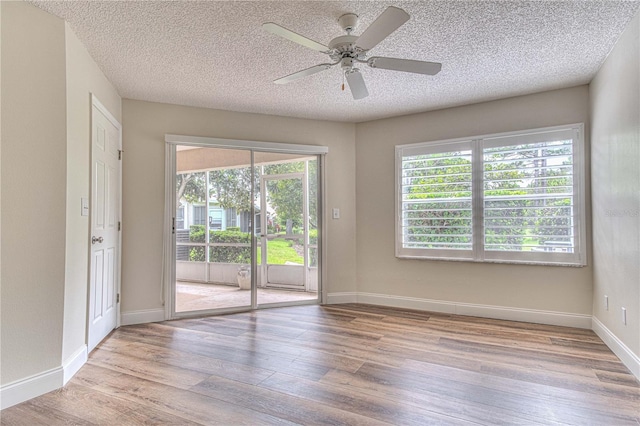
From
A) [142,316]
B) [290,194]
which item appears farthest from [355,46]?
[142,316]

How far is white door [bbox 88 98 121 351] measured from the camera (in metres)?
2.94

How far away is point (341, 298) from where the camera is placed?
4.66 metres

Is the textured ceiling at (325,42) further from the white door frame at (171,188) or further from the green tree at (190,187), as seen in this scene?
the green tree at (190,187)

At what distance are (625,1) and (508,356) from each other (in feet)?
8.58

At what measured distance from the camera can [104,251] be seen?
324 cm

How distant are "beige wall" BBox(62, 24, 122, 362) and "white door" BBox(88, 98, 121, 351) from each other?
15cm

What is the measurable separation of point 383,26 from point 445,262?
2997 mm

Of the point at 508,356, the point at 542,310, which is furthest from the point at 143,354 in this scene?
the point at 542,310

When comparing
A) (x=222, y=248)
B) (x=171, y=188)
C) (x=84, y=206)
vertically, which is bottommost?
(x=222, y=248)

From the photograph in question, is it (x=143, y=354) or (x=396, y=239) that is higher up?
(x=396, y=239)

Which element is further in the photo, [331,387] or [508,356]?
[508,356]

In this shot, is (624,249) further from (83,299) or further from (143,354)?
(83,299)

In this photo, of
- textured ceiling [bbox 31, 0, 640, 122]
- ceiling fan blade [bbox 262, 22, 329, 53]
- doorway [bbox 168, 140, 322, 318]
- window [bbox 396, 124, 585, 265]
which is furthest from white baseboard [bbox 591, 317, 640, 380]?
ceiling fan blade [bbox 262, 22, 329, 53]

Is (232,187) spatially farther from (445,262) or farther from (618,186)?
(618,186)
